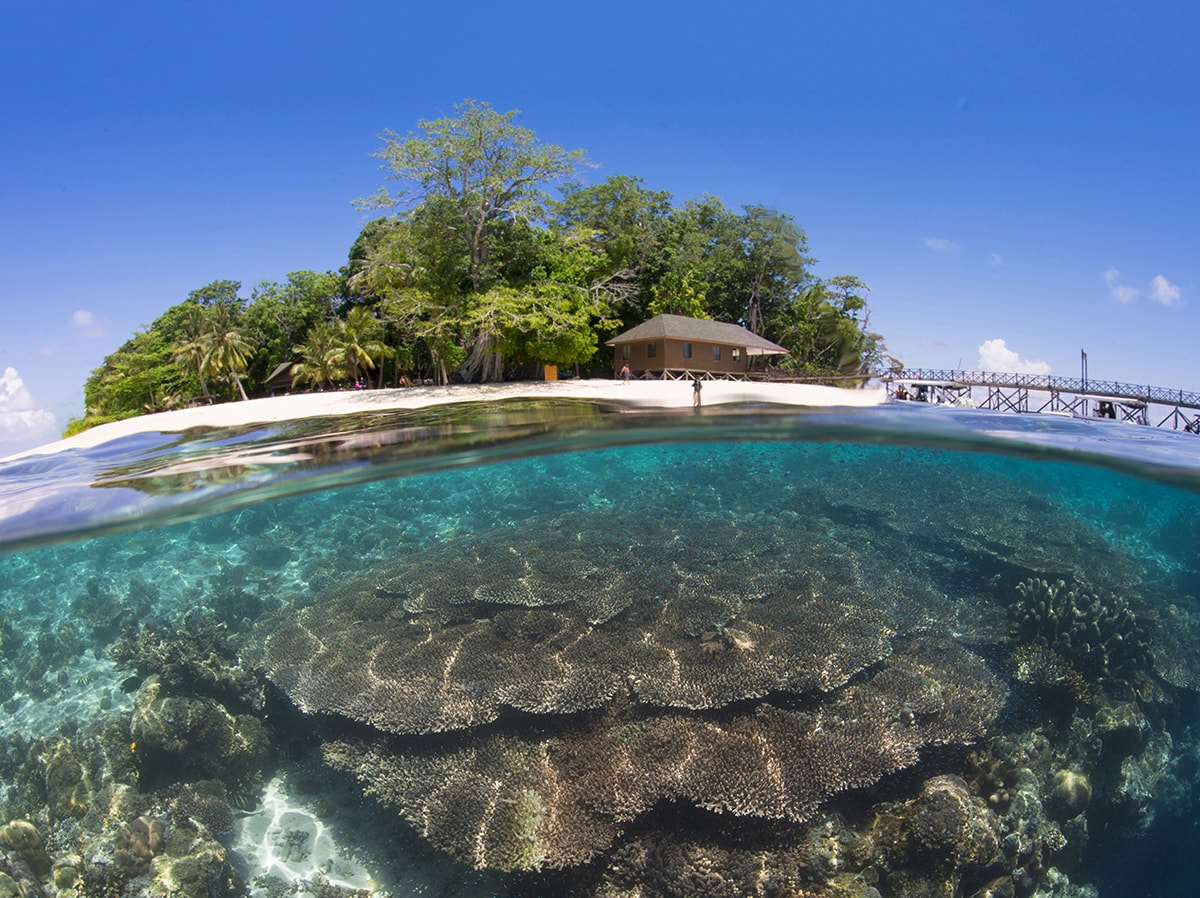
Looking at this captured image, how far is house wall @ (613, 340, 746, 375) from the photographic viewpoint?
30844mm

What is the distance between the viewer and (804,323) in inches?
1601

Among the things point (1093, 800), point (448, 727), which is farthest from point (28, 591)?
point (1093, 800)

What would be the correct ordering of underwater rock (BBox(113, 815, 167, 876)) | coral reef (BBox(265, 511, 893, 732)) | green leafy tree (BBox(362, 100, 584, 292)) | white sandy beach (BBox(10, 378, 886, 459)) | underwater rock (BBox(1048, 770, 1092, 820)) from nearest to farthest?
underwater rock (BBox(113, 815, 167, 876))
coral reef (BBox(265, 511, 893, 732))
underwater rock (BBox(1048, 770, 1092, 820))
white sandy beach (BBox(10, 378, 886, 459))
green leafy tree (BBox(362, 100, 584, 292))

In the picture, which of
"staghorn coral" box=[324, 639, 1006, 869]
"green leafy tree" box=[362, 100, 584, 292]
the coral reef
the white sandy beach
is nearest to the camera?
"staghorn coral" box=[324, 639, 1006, 869]

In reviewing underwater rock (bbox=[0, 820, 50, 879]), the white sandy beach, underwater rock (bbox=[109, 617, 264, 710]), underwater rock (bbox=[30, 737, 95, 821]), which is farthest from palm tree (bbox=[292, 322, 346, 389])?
underwater rock (bbox=[0, 820, 50, 879])

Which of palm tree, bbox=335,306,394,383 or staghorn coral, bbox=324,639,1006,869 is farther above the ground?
palm tree, bbox=335,306,394,383

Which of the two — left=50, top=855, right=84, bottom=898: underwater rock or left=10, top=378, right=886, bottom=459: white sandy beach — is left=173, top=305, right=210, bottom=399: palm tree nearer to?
left=10, top=378, right=886, bottom=459: white sandy beach

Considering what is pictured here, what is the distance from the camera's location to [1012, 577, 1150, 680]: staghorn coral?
8.58 meters

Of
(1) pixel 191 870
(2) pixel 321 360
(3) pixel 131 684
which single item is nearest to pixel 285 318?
(2) pixel 321 360

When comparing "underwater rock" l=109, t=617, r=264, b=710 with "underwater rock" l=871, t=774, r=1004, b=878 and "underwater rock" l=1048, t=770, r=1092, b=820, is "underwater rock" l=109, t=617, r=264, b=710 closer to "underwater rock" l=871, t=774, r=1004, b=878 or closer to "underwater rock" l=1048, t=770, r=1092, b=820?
"underwater rock" l=871, t=774, r=1004, b=878

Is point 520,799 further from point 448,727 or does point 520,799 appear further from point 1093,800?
point 1093,800

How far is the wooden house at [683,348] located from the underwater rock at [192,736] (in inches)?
953

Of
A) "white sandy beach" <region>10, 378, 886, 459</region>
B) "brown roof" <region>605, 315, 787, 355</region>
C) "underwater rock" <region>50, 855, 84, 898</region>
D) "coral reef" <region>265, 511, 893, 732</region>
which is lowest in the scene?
"underwater rock" <region>50, 855, 84, 898</region>

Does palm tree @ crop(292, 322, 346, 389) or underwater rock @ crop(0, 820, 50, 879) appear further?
palm tree @ crop(292, 322, 346, 389)
